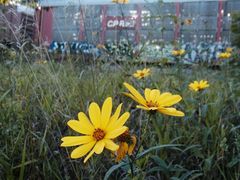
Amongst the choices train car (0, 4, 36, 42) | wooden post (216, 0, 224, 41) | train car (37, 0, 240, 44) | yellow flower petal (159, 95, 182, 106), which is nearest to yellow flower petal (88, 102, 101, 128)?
yellow flower petal (159, 95, 182, 106)

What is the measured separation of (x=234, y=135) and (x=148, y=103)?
0.75m

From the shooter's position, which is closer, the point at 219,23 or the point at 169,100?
the point at 169,100

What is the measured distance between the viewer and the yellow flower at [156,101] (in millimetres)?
617

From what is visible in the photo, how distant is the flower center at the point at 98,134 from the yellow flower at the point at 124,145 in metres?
0.04

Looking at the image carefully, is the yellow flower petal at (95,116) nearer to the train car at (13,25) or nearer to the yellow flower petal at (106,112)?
the yellow flower petal at (106,112)

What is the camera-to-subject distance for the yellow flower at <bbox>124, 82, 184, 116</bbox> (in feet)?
2.02

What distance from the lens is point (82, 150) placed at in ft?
1.86

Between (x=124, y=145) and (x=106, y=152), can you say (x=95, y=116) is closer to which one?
(x=124, y=145)

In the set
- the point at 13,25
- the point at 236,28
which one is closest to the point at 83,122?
the point at 13,25

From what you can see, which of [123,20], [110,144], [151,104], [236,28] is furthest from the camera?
[236,28]

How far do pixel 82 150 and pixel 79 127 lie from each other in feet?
0.18

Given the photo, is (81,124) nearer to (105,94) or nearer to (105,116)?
(105,116)

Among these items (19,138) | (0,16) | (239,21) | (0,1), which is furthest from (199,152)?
(239,21)

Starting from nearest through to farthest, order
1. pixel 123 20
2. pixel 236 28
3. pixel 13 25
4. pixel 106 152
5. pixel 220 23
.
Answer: pixel 106 152, pixel 13 25, pixel 123 20, pixel 236 28, pixel 220 23
